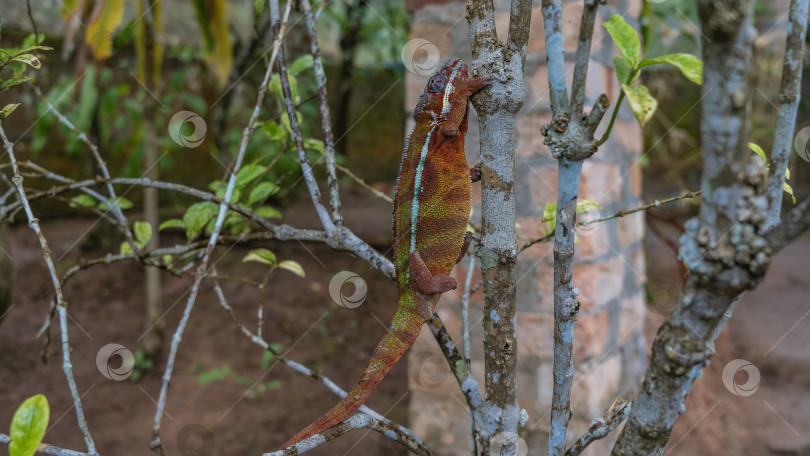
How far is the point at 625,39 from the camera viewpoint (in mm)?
705

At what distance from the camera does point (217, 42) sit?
248 centimetres

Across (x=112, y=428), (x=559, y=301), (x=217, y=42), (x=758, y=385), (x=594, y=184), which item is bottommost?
(x=758, y=385)

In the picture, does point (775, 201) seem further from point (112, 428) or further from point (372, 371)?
point (112, 428)

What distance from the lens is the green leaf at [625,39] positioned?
70cm

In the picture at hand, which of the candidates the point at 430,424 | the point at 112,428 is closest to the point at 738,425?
the point at 430,424

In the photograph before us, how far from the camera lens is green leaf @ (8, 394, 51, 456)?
1.92 ft

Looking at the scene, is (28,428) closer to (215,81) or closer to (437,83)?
(437,83)

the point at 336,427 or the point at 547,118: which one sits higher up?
the point at 547,118

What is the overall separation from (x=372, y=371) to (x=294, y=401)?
6.06 ft
